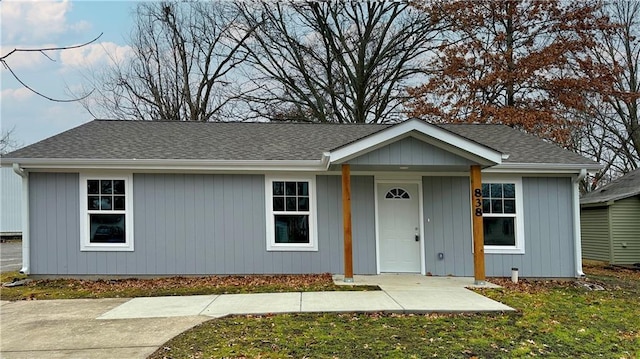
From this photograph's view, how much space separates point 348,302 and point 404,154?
3.12 meters

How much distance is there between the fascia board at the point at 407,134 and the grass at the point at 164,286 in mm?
2552

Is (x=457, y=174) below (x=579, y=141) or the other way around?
below

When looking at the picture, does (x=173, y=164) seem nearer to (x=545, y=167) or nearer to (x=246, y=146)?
(x=246, y=146)

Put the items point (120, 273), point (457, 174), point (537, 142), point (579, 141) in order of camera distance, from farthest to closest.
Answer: point (579, 141)
point (537, 142)
point (457, 174)
point (120, 273)

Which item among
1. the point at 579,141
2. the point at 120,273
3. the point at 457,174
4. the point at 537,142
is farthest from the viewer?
the point at 579,141

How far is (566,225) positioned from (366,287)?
5037 mm

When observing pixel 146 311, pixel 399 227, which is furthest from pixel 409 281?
pixel 146 311

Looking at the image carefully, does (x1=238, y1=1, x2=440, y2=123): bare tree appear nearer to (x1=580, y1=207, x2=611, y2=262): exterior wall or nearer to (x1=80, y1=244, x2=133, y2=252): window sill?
(x1=580, y1=207, x2=611, y2=262): exterior wall

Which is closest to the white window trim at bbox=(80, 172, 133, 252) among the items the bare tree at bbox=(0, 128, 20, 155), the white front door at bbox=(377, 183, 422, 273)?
the white front door at bbox=(377, 183, 422, 273)

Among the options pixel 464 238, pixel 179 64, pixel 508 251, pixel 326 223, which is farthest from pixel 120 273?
pixel 179 64

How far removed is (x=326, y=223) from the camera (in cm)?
966

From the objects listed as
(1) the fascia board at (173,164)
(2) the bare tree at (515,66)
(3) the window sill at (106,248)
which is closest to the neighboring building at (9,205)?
(1) the fascia board at (173,164)

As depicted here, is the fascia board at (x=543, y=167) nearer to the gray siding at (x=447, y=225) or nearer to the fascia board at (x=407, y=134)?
the gray siding at (x=447, y=225)

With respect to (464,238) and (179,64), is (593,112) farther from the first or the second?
(179,64)
